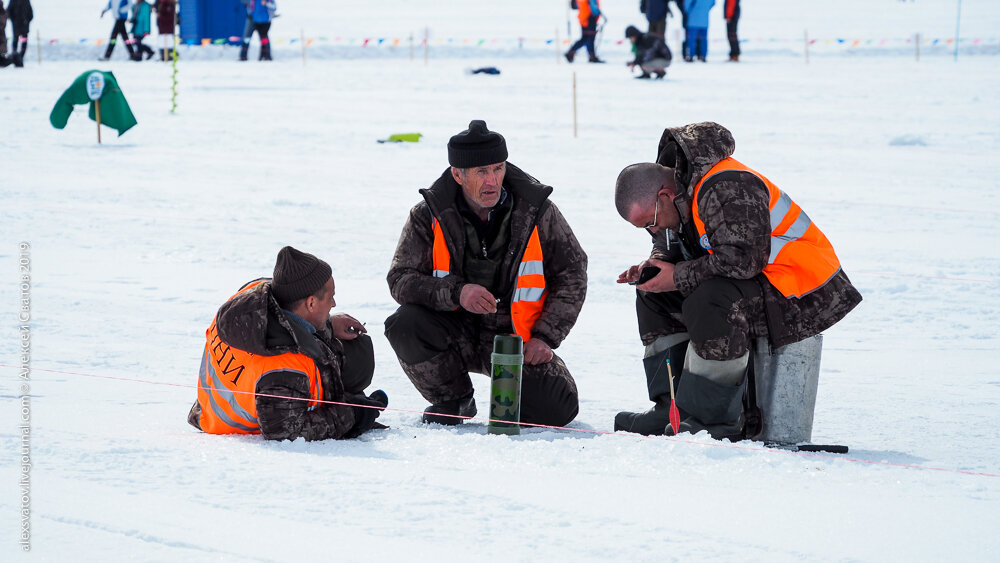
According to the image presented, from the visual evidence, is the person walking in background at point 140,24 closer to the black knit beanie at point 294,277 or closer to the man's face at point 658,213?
the black knit beanie at point 294,277

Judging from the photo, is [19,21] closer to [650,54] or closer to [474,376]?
[650,54]

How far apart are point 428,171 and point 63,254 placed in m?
4.35

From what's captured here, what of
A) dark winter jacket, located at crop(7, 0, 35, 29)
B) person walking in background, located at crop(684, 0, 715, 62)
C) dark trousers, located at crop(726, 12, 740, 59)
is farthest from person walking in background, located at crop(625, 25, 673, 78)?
dark winter jacket, located at crop(7, 0, 35, 29)

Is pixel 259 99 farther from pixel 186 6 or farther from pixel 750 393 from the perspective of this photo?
pixel 750 393

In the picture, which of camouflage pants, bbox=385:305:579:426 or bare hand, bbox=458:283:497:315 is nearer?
bare hand, bbox=458:283:497:315

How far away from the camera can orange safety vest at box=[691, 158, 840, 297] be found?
12.1 ft

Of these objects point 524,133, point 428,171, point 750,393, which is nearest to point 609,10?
point 524,133

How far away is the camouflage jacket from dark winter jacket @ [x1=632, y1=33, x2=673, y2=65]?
49.8ft

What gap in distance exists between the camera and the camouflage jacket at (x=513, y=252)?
417cm

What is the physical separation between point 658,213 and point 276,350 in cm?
134

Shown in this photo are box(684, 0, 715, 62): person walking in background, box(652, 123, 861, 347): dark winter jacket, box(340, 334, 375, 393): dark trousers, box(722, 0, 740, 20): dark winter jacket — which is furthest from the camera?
box(722, 0, 740, 20): dark winter jacket

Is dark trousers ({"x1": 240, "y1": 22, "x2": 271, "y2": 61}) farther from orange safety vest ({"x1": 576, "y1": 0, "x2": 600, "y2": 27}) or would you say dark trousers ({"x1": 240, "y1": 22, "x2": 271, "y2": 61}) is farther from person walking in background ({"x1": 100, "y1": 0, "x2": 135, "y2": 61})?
orange safety vest ({"x1": 576, "y1": 0, "x2": 600, "y2": 27})

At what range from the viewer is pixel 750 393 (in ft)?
12.9

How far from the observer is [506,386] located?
3910 mm
